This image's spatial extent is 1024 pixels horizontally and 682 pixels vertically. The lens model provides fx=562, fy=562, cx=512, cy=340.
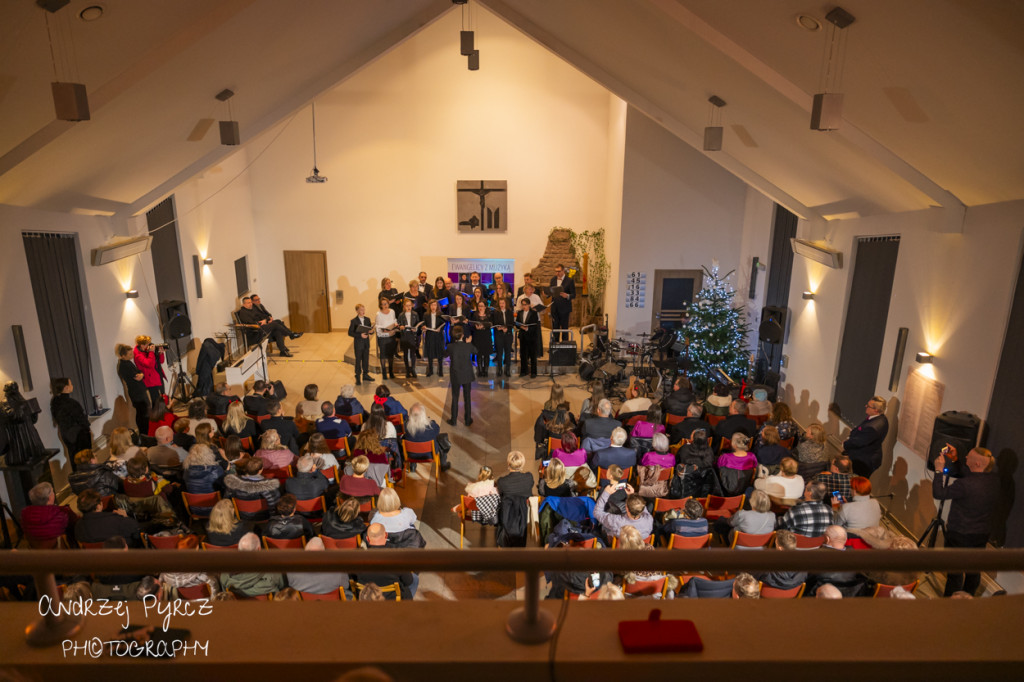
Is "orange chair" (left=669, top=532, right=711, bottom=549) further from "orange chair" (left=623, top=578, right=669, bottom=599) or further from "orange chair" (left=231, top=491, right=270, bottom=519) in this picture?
"orange chair" (left=231, top=491, right=270, bottom=519)

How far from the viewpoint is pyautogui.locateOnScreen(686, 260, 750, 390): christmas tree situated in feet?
30.2

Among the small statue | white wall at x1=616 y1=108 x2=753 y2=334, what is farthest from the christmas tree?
the small statue

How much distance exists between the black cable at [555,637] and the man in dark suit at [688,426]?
16.6 feet

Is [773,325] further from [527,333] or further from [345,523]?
[345,523]

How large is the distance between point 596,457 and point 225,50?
569 centimetres

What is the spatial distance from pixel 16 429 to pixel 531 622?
6.59 m

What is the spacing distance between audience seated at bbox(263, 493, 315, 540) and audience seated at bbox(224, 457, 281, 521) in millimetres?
619

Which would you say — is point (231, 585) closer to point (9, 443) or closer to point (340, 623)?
point (340, 623)

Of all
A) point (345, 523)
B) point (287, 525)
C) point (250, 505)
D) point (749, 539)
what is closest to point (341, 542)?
point (345, 523)

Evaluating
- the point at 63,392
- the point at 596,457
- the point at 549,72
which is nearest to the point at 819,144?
the point at 596,457

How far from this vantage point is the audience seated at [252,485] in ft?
15.9

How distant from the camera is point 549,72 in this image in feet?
41.1

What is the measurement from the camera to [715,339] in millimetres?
9211

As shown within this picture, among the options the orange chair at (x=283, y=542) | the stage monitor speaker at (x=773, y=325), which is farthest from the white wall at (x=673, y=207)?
the orange chair at (x=283, y=542)
